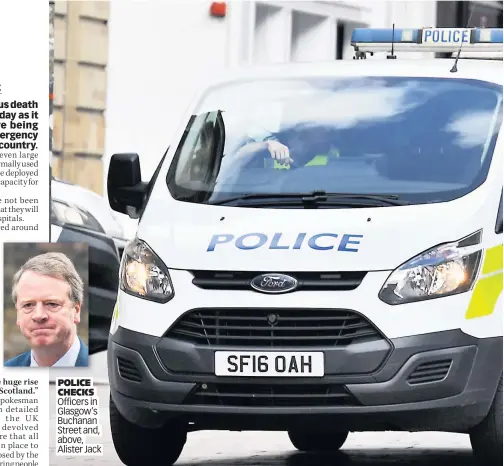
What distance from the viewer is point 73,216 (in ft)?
44.8

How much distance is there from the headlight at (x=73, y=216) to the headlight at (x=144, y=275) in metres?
A: 4.62

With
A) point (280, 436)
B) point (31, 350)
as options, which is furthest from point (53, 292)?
point (280, 436)

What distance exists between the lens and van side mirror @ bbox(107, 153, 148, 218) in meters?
9.25

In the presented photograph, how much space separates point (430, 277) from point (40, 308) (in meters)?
3.04

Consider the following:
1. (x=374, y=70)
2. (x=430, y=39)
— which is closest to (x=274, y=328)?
(x=374, y=70)

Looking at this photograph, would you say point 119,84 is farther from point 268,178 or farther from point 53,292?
point 268,178

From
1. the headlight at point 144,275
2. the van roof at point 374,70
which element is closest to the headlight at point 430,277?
the headlight at point 144,275

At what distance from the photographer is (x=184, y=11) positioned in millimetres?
15578

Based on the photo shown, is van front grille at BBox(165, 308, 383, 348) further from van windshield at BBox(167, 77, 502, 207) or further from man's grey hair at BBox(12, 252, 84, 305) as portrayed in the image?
man's grey hair at BBox(12, 252, 84, 305)

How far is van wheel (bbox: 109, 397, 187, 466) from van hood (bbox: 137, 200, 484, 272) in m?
1.01

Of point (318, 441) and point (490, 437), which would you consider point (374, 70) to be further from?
point (318, 441)

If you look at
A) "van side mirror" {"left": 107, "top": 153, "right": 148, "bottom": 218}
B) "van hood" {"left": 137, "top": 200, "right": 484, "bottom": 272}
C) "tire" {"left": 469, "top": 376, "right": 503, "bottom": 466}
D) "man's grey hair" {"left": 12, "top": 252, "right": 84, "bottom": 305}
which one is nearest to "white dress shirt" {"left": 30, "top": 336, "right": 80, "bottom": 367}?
"man's grey hair" {"left": 12, "top": 252, "right": 84, "bottom": 305}

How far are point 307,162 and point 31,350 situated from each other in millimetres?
2613

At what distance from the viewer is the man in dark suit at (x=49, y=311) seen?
10570mm
